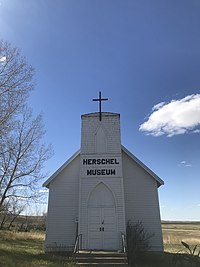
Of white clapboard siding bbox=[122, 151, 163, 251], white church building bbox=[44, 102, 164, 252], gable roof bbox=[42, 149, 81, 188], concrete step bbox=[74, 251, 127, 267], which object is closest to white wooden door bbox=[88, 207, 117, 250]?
white church building bbox=[44, 102, 164, 252]

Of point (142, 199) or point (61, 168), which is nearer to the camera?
point (142, 199)

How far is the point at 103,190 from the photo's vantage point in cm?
1405

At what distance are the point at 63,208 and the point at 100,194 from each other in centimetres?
270

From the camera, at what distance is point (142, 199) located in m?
15.1

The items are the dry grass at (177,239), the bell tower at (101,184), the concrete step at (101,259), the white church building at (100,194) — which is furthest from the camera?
the dry grass at (177,239)

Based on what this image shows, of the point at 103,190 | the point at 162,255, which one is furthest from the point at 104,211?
the point at 162,255

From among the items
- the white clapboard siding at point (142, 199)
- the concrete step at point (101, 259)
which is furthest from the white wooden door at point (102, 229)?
the white clapboard siding at point (142, 199)

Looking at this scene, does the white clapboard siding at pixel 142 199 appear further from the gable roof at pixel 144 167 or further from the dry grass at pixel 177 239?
the dry grass at pixel 177 239

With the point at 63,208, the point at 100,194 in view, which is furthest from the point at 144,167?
the point at 63,208

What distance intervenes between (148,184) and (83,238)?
207 inches

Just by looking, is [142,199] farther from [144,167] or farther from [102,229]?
[102,229]

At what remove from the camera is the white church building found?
13.3 metres

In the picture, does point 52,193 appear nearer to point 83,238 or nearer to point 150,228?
point 83,238

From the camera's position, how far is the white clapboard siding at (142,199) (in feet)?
47.8
